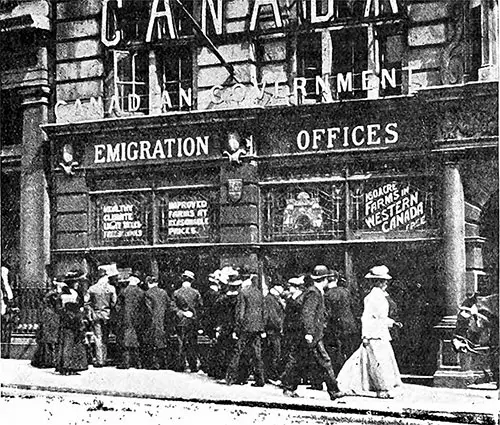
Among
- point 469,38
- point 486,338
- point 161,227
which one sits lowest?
point 486,338

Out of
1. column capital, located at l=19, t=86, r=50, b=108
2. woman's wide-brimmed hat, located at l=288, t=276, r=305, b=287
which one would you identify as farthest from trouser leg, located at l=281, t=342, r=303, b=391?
column capital, located at l=19, t=86, r=50, b=108

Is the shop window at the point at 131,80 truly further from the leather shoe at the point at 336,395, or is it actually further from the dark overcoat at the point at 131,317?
the leather shoe at the point at 336,395

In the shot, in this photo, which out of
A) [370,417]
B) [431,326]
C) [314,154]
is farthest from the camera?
[314,154]

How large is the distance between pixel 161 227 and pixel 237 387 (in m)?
3.23

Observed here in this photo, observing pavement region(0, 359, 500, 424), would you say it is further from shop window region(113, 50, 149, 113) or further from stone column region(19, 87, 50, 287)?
shop window region(113, 50, 149, 113)

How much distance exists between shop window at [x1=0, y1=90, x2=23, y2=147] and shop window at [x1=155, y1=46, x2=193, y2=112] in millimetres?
2772

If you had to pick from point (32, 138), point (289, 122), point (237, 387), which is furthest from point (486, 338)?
point (32, 138)

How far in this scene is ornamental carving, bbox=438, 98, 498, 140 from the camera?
12.0m

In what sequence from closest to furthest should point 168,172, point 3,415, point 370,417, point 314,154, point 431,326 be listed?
point 370,417
point 3,415
point 431,326
point 314,154
point 168,172

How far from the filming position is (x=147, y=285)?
13734mm

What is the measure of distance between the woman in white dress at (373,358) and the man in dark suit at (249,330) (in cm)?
131

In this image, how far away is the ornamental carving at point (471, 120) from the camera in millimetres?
11973

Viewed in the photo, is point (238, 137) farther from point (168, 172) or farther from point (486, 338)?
point (486, 338)

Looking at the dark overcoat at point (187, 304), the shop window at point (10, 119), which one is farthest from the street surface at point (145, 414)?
the shop window at point (10, 119)
